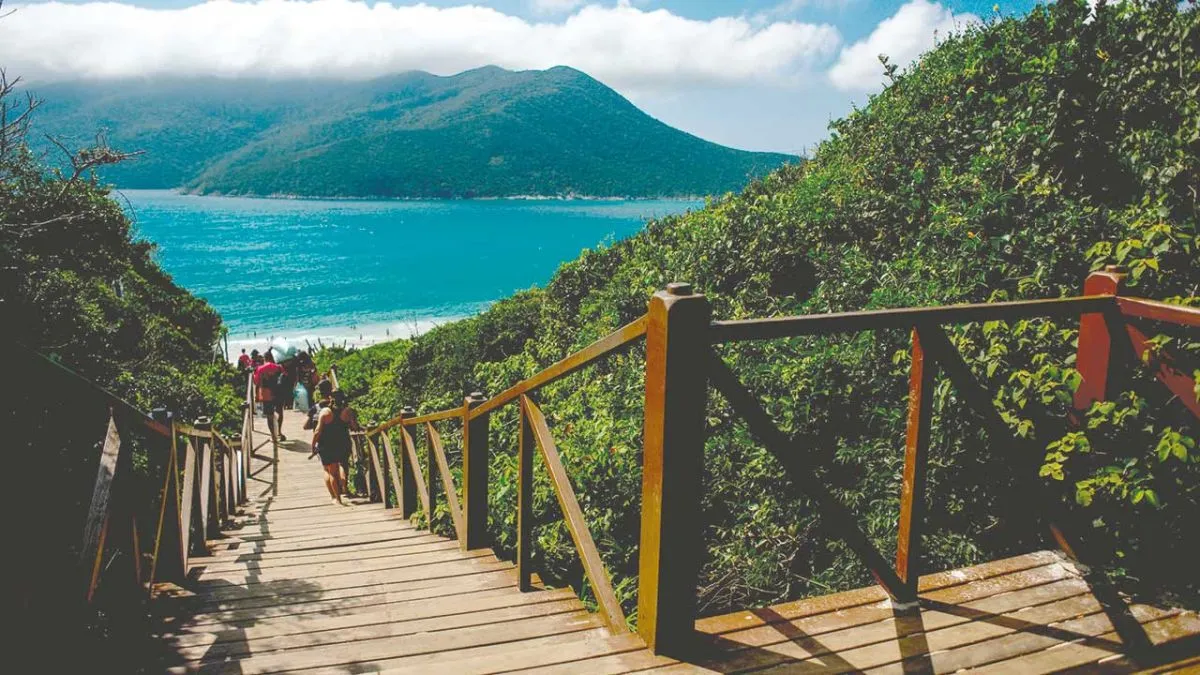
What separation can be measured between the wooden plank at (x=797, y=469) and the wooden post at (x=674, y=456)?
70 millimetres

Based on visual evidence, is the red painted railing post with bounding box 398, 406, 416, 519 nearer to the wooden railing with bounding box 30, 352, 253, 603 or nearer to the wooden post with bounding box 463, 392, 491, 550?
the wooden railing with bounding box 30, 352, 253, 603

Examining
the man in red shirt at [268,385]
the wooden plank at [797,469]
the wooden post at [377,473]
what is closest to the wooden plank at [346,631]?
the wooden plank at [797,469]

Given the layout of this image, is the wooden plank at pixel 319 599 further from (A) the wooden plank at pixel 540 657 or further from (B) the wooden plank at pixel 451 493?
(A) the wooden plank at pixel 540 657

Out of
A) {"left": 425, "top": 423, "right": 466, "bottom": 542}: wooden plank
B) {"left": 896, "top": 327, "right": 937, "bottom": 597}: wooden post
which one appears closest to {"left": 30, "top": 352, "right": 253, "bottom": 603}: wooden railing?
{"left": 425, "top": 423, "right": 466, "bottom": 542}: wooden plank

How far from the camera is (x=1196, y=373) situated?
8.03 feet

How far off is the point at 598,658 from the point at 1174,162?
4.20 m

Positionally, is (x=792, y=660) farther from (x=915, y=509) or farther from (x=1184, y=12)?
(x=1184, y=12)

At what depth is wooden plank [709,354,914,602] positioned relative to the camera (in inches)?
83.4

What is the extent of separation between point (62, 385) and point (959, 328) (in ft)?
13.3

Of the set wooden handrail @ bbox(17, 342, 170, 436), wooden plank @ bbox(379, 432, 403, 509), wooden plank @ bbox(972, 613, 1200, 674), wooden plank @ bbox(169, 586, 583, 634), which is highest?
wooden handrail @ bbox(17, 342, 170, 436)

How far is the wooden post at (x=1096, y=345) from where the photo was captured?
9.10 feet

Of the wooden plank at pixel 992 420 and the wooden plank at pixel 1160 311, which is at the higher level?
the wooden plank at pixel 1160 311

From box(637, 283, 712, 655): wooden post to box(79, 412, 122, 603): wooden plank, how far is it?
196cm

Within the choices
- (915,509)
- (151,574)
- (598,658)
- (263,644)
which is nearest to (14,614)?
(263,644)
